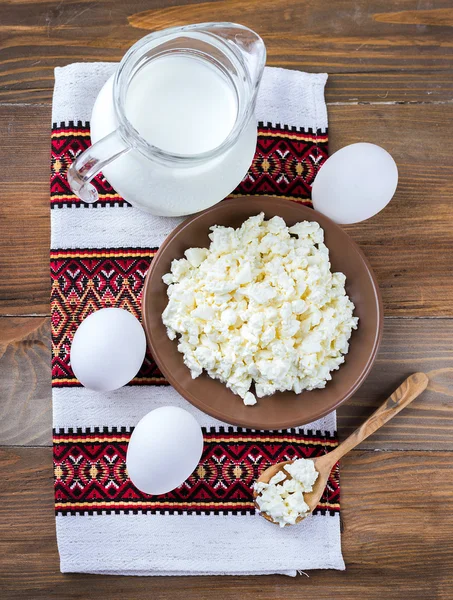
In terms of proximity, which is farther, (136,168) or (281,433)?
(281,433)

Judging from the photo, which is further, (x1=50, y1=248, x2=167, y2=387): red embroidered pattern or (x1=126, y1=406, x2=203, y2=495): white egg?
(x1=50, y1=248, x2=167, y2=387): red embroidered pattern

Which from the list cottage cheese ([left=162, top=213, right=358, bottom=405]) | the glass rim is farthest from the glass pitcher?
cottage cheese ([left=162, top=213, right=358, bottom=405])

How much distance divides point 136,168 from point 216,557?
0.52 m

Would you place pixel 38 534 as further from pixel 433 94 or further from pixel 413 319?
pixel 433 94

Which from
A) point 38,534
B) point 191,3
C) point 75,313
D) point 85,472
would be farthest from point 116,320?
point 191,3

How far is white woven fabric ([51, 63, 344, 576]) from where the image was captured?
31.5 inches

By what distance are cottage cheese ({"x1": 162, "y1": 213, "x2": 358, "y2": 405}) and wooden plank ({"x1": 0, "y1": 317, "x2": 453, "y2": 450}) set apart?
12 cm

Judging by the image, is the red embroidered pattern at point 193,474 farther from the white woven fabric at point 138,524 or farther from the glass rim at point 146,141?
the glass rim at point 146,141

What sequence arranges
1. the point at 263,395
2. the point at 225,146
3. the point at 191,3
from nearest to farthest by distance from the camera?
the point at 225,146 → the point at 263,395 → the point at 191,3

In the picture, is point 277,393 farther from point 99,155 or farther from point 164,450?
point 99,155

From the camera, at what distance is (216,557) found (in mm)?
812

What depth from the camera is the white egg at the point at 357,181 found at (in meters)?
0.74

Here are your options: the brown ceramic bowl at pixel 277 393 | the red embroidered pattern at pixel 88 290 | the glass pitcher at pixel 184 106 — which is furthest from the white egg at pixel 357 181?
the red embroidered pattern at pixel 88 290

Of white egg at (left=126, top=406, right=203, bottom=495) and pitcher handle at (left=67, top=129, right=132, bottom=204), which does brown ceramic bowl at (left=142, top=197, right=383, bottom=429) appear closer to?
white egg at (left=126, top=406, right=203, bottom=495)
